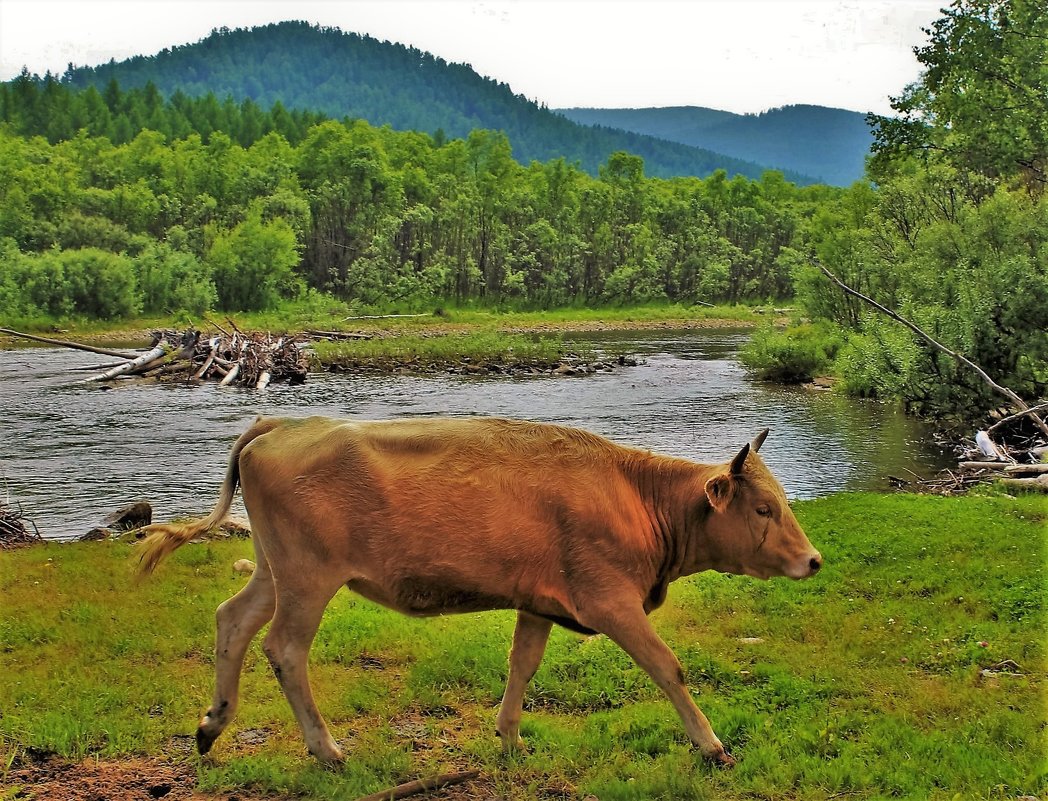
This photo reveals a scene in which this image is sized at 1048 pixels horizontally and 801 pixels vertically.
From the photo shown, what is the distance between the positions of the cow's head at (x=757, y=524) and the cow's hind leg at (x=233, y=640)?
3057mm

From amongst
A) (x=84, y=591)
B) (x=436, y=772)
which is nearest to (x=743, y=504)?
(x=436, y=772)

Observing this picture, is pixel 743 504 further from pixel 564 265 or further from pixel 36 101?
pixel 36 101

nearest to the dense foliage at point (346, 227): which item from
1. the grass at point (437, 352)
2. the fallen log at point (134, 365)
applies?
the fallen log at point (134, 365)

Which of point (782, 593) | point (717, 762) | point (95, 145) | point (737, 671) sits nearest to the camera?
point (717, 762)

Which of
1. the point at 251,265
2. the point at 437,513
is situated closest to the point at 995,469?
the point at 437,513

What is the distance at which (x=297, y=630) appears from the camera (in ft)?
19.9

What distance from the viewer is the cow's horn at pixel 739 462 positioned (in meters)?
6.38

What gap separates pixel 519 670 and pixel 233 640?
1.92 metres

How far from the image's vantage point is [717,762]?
6074 millimetres

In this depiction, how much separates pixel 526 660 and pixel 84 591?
247 inches

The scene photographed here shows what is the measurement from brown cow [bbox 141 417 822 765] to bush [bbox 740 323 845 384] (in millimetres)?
35879

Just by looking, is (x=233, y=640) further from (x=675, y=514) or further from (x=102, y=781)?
(x=675, y=514)

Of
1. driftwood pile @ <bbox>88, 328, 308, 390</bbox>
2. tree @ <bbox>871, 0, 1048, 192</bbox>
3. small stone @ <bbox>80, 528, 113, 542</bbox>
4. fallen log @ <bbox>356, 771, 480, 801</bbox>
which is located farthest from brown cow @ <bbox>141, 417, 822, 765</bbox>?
driftwood pile @ <bbox>88, 328, 308, 390</bbox>

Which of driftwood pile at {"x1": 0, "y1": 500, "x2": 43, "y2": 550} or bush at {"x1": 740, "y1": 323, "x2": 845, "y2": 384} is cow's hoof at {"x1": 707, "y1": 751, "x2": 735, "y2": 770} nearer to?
driftwood pile at {"x1": 0, "y1": 500, "x2": 43, "y2": 550}
